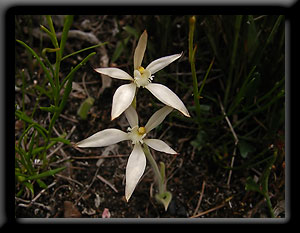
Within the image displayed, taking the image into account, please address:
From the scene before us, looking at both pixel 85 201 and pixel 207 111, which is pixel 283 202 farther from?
pixel 85 201

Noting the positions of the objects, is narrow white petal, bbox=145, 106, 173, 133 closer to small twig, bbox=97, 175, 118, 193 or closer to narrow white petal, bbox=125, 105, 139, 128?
narrow white petal, bbox=125, 105, 139, 128

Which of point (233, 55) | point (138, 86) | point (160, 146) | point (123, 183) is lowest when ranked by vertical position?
point (123, 183)

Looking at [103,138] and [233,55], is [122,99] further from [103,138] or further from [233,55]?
[233,55]

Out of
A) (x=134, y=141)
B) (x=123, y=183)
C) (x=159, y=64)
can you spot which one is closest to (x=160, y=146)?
(x=134, y=141)

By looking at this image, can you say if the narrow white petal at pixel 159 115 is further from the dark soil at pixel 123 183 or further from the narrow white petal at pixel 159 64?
the dark soil at pixel 123 183

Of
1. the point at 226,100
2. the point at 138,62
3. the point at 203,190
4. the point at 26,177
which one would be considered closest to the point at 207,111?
the point at 226,100

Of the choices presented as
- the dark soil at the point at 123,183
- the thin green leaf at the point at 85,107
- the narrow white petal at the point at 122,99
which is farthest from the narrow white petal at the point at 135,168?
the thin green leaf at the point at 85,107
